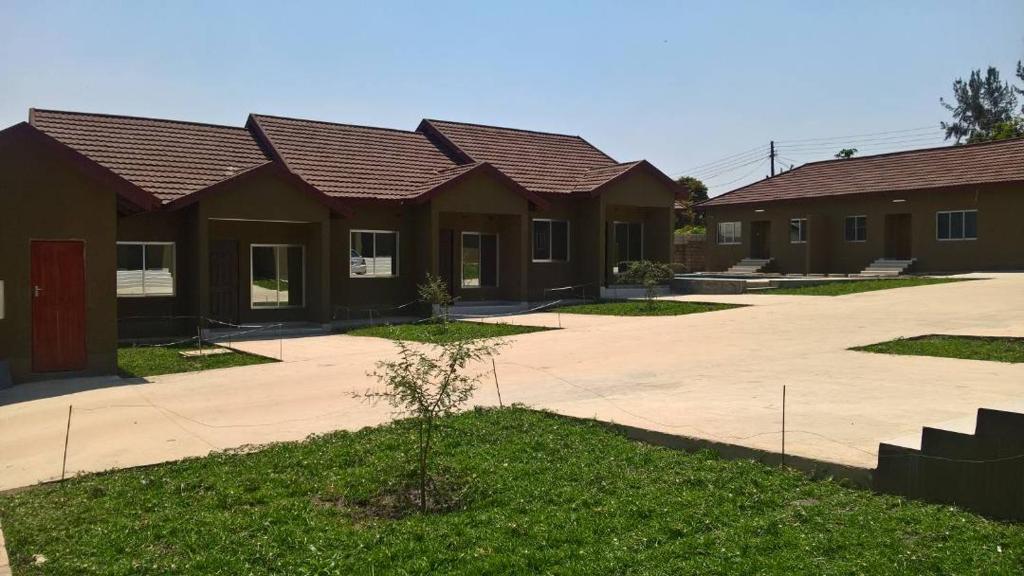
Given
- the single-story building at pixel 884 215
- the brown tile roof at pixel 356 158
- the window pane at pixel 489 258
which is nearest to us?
the brown tile roof at pixel 356 158

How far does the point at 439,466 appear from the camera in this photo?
25.2 ft

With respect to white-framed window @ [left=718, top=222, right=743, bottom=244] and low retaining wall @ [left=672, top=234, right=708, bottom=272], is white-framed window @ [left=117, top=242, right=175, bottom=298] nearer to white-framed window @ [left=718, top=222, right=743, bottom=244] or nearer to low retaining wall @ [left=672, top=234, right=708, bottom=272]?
white-framed window @ [left=718, top=222, right=743, bottom=244]

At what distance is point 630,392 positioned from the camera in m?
11.4

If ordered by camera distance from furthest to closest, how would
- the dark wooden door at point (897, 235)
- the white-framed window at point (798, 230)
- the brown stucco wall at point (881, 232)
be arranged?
the white-framed window at point (798, 230) < the dark wooden door at point (897, 235) < the brown stucco wall at point (881, 232)

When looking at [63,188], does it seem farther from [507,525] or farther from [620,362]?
[507,525]

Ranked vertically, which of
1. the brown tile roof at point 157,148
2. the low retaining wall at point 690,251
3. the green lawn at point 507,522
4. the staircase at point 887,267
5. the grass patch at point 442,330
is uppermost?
the brown tile roof at point 157,148

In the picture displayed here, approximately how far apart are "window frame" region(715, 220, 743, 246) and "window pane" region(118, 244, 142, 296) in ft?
98.8

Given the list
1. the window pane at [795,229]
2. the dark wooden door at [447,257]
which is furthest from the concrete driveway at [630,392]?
the window pane at [795,229]

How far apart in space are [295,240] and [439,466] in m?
17.1

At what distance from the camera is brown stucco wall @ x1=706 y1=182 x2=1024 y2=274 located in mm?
31297

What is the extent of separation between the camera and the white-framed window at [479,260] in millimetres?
27609

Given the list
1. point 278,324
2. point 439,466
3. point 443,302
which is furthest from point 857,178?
point 439,466

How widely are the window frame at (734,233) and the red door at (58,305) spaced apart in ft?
111

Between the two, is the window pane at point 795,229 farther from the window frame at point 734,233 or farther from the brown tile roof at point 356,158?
the brown tile roof at point 356,158
